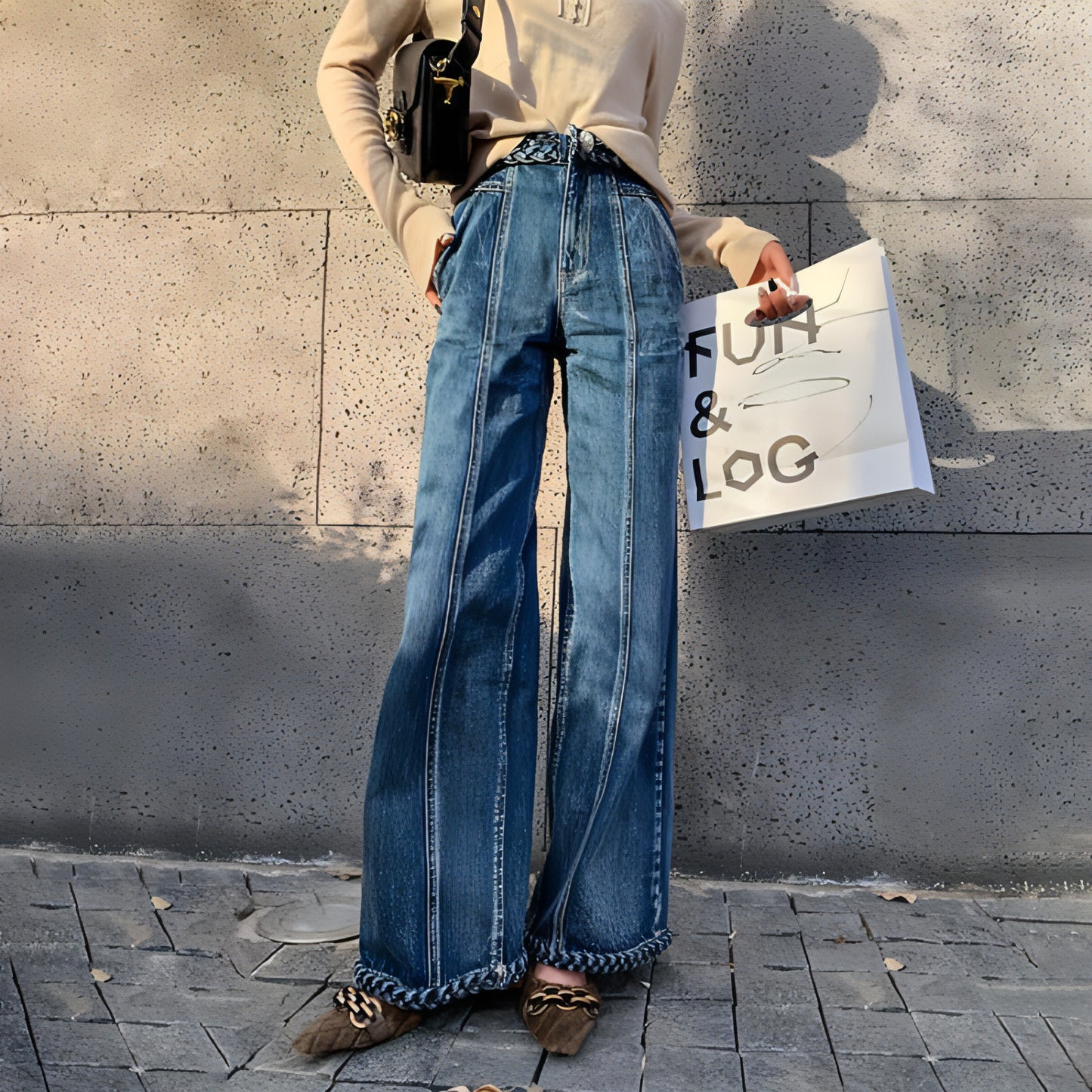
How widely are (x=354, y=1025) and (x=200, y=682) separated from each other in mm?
1340

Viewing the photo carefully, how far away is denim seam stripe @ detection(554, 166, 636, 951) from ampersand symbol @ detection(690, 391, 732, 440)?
7.7 inches

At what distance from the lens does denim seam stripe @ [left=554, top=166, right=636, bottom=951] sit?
83.4 inches

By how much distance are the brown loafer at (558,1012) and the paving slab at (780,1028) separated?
0.28m

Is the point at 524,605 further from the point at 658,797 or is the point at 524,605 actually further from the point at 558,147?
the point at 558,147

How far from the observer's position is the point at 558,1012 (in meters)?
2.00

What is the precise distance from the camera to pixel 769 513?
215cm

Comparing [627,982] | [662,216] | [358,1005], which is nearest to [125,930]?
[358,1005]

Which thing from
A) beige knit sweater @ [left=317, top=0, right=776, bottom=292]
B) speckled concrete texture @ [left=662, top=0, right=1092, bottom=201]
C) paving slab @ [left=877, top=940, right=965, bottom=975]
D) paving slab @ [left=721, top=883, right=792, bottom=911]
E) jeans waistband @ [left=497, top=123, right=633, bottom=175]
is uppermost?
speckled concrete texture @ [left=662, top=0, right=1092, bottom=201]

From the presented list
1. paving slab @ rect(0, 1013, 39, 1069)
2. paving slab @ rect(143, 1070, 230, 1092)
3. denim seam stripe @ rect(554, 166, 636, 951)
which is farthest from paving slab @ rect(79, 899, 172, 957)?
denim seam stripe @ rect(554, 166, 636, 951)

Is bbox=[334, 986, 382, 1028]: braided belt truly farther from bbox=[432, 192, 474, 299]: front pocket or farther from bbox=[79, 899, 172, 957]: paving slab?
bbox=[432, 192, 474, 299]: front pocket

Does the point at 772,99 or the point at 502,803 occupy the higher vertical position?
the point at 772,99

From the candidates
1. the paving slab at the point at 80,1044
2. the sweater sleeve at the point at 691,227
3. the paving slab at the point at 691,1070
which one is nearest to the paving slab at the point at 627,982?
the paving slab at the point at 691,1070

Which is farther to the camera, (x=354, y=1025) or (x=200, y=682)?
(x=200, y=682)

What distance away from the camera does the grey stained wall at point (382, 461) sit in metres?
2.85
